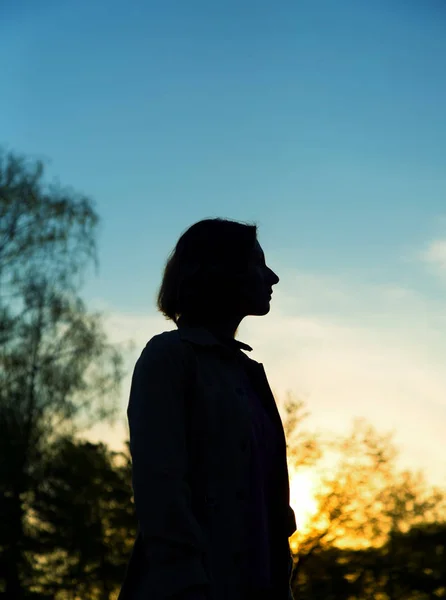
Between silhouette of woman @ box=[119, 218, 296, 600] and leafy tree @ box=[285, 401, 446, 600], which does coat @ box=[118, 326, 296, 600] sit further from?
leafy tree @ box=[285, 401, 446, 600]

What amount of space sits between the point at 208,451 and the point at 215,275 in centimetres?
65

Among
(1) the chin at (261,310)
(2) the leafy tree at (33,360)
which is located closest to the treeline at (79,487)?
(2) the leafy tree at (33,360)

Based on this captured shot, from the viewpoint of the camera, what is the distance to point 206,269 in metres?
2.66

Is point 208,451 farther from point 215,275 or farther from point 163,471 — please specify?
point 215,275

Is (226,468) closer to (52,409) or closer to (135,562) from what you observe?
(135,562)

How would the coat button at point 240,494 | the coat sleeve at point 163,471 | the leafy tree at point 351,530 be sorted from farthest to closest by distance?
1. the leafy tree at point 351,530
2. the coat button at point 240,494
3. the coat sleeve at point 163,471

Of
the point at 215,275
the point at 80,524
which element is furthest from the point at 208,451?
the point at 80,524

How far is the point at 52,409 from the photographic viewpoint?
1992 centimetres

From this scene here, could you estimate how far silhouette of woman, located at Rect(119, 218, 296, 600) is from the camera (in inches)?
81.3

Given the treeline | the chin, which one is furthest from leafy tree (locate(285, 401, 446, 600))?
the chin

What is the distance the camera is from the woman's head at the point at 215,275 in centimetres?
265

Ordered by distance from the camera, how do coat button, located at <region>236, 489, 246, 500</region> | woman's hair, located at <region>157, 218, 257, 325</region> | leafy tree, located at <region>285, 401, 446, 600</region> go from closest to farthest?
coat button, located at <region>236, 489, 246, 500</region>
woman's hair, located at <region>157, 218, 257, 325</region>
leafy tree, located at <region>285, 401, 446, 600</region>

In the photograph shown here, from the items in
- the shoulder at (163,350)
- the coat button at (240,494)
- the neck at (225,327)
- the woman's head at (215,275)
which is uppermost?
Result: the woman's head at (215,275)

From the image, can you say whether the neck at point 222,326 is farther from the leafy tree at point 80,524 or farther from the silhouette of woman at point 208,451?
the leafy tree at point 80,524
